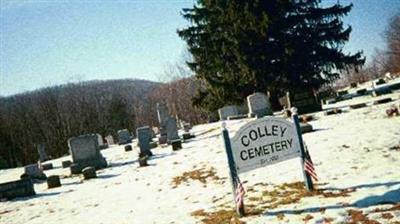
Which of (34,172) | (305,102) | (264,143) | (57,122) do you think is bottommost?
(34,172)

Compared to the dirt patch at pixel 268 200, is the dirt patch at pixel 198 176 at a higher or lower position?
higher

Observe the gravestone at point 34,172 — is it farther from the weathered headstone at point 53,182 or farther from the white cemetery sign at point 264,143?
the white cemetery sign at point 264,143

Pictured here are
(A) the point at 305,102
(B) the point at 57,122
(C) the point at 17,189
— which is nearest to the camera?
(C) the point at 17,189

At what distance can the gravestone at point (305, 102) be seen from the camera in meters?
24.1

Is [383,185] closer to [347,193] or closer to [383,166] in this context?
[347,193]

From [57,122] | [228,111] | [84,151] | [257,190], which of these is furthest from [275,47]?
[57,122]

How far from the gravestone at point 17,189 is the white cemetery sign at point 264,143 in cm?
1222

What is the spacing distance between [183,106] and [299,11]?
151 feet

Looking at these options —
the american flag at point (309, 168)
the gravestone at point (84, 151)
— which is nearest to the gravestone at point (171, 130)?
the gravestone at point (84, 151)

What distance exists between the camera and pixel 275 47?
91.7 ft

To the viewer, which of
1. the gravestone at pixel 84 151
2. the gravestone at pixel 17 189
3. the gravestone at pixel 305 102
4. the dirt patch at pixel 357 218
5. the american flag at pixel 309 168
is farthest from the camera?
the gravestone at pixel 305 102

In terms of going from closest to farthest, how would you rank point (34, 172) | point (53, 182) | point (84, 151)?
point (53, 182)
point (84, 151)
point (34, 172)

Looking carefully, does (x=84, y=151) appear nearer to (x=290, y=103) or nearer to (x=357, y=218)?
(x=290, y=103)

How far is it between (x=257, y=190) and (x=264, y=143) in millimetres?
1624
